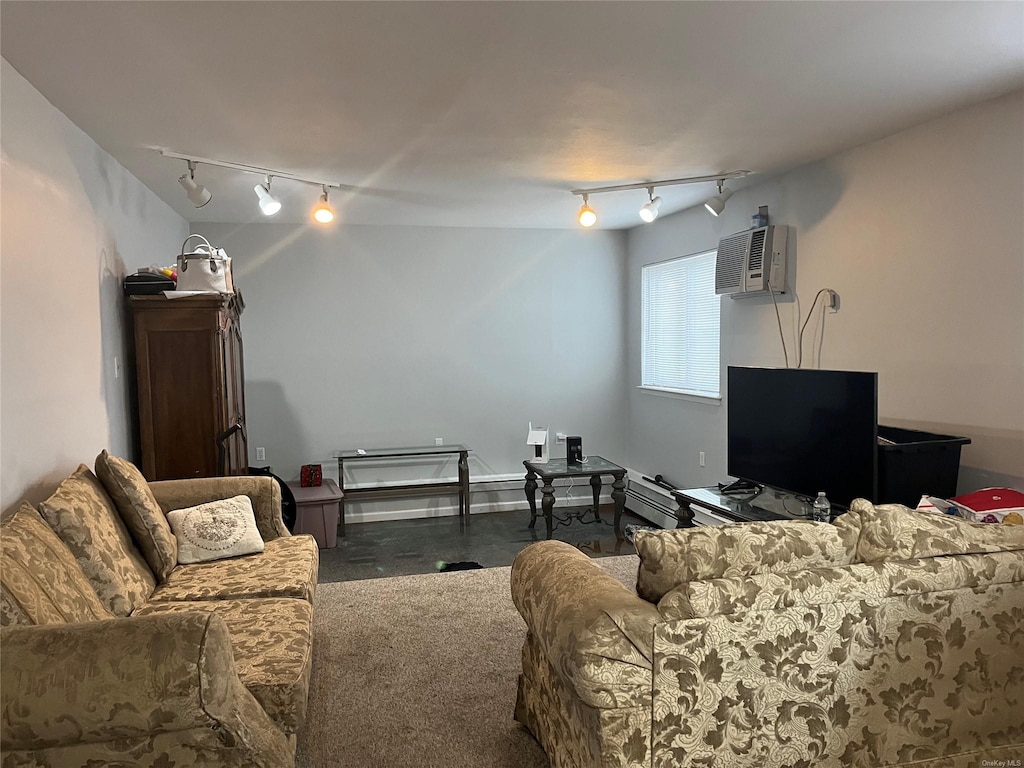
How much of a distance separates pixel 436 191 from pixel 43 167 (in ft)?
7.93

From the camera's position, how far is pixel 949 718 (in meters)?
1.98

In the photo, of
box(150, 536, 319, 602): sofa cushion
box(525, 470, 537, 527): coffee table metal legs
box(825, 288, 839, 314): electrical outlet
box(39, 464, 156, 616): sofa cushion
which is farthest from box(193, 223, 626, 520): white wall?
box(39, 464, 156, 616): sofa cushion

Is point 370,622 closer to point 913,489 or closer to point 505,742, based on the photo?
point 505,742

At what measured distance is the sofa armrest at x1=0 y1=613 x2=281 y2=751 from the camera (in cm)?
153

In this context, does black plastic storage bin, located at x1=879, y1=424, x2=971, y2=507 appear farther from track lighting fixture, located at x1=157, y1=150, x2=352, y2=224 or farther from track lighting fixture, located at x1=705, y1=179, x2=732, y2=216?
track lighting fixture, located at x1=157, y1=150, x2=352, y2=224

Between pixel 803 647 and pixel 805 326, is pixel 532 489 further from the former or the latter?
pixel 803 647

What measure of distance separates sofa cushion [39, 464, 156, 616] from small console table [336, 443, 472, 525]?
10.6 feet

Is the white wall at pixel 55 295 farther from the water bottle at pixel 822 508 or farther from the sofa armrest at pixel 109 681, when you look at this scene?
the water bottle at pixel 822 508

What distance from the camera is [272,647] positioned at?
2.37m

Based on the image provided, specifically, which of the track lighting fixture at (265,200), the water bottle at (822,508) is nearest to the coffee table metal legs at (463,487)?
the track lighting fixture at (265,200)

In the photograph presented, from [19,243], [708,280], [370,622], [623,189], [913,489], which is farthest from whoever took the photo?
[708,280]

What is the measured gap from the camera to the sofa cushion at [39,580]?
1.91 metres

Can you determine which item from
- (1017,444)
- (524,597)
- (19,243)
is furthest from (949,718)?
(19,243)

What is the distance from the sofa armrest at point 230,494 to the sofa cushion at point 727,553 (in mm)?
2224
